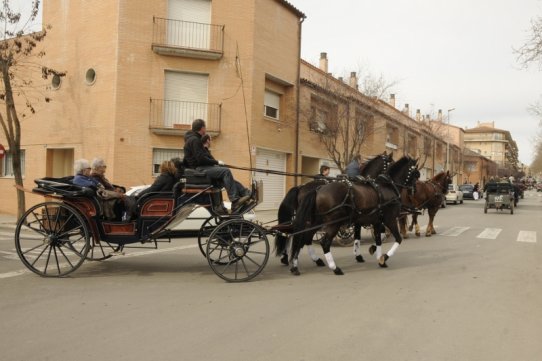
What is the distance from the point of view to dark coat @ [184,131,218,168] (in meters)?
6.60

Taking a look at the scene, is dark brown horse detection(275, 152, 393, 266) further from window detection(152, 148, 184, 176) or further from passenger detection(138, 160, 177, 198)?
window detection(152, 148, 184, 176)

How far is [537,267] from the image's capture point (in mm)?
8141

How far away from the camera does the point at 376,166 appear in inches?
334

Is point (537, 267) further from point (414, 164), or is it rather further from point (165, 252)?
point (165, 252)

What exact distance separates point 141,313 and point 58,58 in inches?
682

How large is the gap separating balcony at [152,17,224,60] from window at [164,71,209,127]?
34.1 inches

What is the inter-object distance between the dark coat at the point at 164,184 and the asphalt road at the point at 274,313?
1.29 m

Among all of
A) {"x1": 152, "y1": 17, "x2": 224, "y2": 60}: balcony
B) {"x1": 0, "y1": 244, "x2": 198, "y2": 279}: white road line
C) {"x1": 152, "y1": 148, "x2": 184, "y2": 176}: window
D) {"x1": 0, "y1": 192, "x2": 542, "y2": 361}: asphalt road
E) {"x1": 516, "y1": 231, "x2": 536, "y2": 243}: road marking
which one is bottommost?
{"x1": 0, "y1": 244, "x2": 198, "y2": 279}: white road line

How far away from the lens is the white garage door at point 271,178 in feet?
65.4

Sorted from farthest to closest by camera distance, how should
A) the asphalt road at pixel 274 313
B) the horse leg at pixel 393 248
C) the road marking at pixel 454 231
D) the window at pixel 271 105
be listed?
the window at pixel 271 105
the road marking at pixel 454 231
the horse leg at pixel 393 248
the asphalt road at pixel 274 313

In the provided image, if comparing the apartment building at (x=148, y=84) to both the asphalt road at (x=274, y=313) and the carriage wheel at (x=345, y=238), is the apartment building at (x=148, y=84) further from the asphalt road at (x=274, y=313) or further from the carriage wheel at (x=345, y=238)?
the asphalt road at (x=274, y=313)

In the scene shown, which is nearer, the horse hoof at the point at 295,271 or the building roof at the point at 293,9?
the horse hoof at the point at 295,271

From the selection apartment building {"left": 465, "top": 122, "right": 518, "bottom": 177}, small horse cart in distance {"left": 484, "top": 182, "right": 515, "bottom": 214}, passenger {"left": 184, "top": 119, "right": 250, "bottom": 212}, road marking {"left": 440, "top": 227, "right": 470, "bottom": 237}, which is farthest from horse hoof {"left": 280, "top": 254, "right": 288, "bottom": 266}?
apartment building {"left": 465, "top": 122, "right": 518, "bottom": 177}

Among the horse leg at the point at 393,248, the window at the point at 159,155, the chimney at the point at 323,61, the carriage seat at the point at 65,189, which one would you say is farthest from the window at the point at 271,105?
the carriage seat at the point at 65,189
